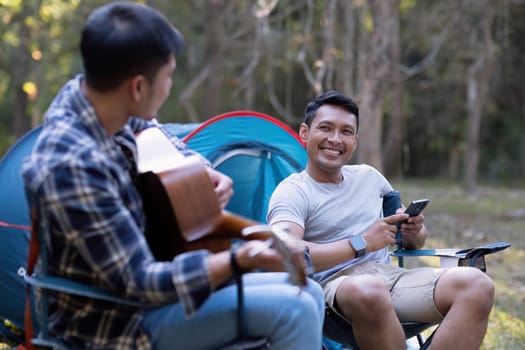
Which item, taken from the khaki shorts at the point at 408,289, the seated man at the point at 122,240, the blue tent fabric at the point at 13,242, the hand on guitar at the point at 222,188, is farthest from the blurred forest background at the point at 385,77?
the seated man at the point at 122,240

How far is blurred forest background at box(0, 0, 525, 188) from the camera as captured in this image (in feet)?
32.9

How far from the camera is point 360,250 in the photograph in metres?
2.92

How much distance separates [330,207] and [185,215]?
3.81 feet

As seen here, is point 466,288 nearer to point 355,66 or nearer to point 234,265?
point 234,265

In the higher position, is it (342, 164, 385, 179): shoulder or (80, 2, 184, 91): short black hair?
(80, 2, 184, 91): short black hair

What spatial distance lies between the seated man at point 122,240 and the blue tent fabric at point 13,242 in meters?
1.49

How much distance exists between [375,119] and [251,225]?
759 cm

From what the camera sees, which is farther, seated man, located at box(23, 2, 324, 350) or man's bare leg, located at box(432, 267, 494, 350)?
man's bare leg, located at box(432, 267, 494, 350)

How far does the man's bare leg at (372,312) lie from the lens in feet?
8.96

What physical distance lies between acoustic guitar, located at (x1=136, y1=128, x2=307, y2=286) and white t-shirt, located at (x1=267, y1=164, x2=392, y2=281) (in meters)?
0.80

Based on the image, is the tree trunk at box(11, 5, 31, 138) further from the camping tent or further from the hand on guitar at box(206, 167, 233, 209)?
the hand on guitar at box(206, 167, 233, 209)

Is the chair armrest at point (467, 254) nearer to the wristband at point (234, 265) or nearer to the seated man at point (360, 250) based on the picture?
the seated man at point (360, 250)

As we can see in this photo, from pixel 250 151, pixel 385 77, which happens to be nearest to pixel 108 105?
pixel 250 151

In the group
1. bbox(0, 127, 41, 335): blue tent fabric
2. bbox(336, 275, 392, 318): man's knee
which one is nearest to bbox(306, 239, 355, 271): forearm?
bbox(336, 275, 392, 318): man's knee
